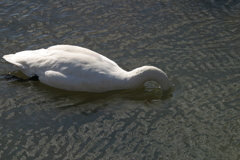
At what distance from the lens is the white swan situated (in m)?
9.37

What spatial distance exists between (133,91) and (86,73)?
1.29m

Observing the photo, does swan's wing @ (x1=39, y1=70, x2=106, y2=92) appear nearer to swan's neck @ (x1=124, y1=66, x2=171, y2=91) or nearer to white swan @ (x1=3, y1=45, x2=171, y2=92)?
white swan @ (x1=3, y1=45, x2=171, y2=92)

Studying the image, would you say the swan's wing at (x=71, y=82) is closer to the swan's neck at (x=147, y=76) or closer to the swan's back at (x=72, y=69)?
the swan's back at (x=72, y=69)

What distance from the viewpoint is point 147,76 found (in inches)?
→ 375

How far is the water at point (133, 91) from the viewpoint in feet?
25.5

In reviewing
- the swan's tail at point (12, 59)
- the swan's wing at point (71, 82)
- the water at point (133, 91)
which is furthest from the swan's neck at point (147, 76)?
the swan's tail at point (12, 59)

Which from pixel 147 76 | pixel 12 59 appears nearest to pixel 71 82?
pixel 147 76

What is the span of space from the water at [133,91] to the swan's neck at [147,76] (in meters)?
0.30

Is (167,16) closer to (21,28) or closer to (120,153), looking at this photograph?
(21,28)

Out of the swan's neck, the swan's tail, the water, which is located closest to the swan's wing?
the water

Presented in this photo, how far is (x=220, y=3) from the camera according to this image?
14312 millimetres

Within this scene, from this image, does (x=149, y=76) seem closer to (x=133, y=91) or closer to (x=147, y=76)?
(x=147, y=76)

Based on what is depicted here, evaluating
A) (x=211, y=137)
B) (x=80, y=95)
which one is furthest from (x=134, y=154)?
(x=80, y=95)

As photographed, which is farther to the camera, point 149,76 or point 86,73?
point 149,76
